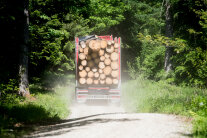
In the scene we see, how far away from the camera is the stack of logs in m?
14.3

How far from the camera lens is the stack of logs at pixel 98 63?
14297mm

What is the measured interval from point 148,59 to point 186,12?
536 centimetres

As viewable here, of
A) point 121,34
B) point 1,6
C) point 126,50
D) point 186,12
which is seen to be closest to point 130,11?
point 121,34

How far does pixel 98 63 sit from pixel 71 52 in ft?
26.1

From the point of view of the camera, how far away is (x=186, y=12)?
19.3 metres

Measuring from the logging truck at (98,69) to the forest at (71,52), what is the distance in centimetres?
136

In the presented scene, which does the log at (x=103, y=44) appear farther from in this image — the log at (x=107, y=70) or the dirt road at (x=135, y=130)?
the dirt road at (x=135, y=130)

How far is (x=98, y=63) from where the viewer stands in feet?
47.5

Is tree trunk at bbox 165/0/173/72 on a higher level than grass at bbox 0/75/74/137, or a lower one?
higher

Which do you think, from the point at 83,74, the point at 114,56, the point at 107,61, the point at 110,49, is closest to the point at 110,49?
the point at 110,49

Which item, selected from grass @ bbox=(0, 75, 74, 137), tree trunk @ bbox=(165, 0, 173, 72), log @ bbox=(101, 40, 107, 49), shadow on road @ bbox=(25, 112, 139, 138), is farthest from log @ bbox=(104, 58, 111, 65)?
tree trunk @ bbox=(165, 0, 173, 72)

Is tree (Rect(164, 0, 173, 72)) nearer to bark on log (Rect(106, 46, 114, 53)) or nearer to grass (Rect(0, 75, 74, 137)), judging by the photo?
bark on log (Rect(106, 46, 114, 53))

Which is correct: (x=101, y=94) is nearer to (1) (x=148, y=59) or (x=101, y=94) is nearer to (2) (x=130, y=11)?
(1) (x=148, y=59)

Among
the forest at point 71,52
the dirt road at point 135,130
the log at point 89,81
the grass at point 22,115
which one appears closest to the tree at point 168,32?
the forest at point 71,52
